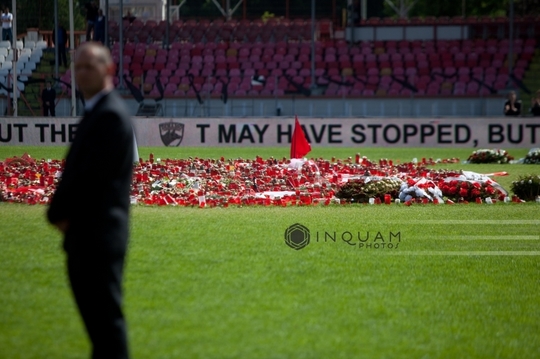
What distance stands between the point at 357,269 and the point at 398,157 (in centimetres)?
1812

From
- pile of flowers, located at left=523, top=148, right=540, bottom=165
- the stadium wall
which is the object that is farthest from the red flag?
the stadium wall

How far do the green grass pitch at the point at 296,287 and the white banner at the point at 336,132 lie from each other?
17.7 m

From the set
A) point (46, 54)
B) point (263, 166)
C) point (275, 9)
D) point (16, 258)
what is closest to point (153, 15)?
point (275, 9)

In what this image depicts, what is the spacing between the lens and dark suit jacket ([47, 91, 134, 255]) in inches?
206

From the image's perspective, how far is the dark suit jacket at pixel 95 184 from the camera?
17.2 feet

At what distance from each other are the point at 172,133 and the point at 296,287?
23598 mm

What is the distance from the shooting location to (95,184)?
524 cm

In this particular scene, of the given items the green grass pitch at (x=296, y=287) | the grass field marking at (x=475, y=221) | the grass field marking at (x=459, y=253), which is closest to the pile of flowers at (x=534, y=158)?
the green grass pitch at (x=296, y=287)

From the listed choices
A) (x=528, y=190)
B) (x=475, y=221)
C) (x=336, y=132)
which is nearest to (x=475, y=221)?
(x=475, y=221)

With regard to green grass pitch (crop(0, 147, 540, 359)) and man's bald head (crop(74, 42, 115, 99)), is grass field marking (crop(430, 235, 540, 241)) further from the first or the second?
man's bald head (crop(74, 42, 115, 99))

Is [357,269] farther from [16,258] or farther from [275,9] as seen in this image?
[275,9]

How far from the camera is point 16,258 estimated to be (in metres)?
9.62

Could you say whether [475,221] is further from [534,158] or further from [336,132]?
[336,132]

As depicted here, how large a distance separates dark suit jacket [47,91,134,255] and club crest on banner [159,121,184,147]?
26.6 m
